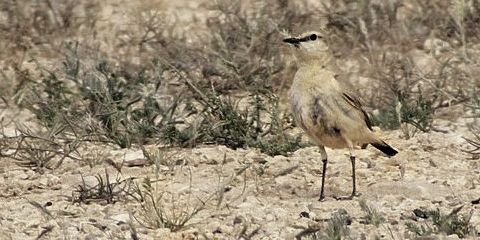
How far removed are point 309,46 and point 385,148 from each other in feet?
2.71

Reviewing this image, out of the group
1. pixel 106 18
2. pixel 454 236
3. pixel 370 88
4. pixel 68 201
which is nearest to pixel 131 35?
pixel 106 18

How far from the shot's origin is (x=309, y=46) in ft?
22.9

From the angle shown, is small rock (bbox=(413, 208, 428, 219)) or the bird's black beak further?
the bird's black beak

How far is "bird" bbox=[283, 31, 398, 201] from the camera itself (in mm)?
6754

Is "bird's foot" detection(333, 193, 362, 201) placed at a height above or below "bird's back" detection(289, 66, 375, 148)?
below

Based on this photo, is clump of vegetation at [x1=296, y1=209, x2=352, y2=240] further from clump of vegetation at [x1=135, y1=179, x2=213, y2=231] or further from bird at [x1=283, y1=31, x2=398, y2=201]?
bird at [x1=283, y1=31, x2=398, y2=201]

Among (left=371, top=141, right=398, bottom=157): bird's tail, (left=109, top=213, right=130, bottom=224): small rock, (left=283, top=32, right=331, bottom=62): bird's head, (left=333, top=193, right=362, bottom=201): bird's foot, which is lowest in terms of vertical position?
(left=333, top=193, right=362, bottom=201): bird's foot

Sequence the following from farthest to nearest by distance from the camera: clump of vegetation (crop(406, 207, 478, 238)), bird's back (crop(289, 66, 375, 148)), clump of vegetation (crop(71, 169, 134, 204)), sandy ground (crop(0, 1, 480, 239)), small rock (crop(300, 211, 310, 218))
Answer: bird's back (crop(289, 66, 375, 148)) < clump of vegetation (crop(71, 169, 134, 204)) < small rock (crop(300, 211, 310, 218)) < sandy ground (crop(0, 1, 480, 239)) < clump of vegetation (crop(406, 207, 478, 238))

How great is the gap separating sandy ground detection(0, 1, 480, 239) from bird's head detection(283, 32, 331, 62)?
75 centimetres

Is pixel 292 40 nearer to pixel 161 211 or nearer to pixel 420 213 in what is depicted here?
pixel 420 213

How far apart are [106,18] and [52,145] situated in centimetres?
336

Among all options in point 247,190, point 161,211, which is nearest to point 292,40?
point 247,190

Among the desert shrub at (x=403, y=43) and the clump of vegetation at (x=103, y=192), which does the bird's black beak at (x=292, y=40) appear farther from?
the desert shrub at (x=403, y=43)

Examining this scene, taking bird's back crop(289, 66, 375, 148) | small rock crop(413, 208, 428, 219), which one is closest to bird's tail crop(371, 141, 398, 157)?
bird's back crop(289, 66, 375, 148)
